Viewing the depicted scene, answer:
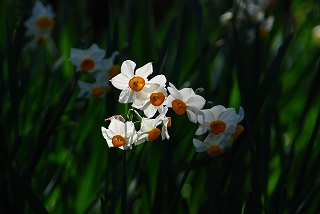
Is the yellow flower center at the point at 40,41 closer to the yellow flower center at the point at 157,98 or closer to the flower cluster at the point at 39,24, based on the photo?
the flower cluster at the point at 39,24

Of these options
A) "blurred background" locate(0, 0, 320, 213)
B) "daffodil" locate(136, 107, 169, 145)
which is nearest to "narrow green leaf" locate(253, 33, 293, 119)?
"blurred background" locate(0, 0, 320, 213)

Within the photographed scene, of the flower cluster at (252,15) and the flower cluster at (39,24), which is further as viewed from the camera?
the flower cluster at (252,15)

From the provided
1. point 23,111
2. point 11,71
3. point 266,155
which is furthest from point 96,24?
point 266,155

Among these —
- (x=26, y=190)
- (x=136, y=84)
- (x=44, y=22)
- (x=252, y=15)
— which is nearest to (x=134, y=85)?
(x=136, y=84)

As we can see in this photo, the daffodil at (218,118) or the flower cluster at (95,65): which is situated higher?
the daffodil at (218,118)

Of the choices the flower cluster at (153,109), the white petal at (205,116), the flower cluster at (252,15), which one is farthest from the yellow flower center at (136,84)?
the flower cluster at (252,15)

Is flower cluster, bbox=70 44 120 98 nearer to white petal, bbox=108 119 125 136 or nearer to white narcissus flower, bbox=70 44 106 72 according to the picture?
white narcissus flower, bbox=70 44 106 72

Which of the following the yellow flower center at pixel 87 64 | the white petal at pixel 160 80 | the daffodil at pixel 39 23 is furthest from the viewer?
the daffodil at pixel 39 23
